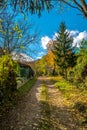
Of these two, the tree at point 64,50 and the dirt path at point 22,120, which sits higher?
the tree at point 64,50

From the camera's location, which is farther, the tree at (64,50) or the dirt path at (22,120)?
the tree at (64,50)

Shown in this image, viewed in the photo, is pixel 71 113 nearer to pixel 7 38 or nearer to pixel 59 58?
pixel 7 38

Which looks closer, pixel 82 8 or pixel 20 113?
pixel 82 8

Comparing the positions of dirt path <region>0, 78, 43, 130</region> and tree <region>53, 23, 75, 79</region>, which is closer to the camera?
dirt path <region>0, 78, 43, 130</region>

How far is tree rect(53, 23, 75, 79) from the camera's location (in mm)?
45312

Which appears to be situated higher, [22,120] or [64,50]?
[64,50]

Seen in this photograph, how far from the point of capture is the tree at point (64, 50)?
1784 inches

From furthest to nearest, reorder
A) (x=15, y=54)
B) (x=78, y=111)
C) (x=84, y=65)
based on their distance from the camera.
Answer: (x=15, y=54) < (x=84, y=65) < (x=78, y=111)

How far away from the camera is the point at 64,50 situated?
47.2 meters

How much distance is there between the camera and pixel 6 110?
38.2ft

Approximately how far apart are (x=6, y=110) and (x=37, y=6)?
513cm

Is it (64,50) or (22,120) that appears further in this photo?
(64,50)

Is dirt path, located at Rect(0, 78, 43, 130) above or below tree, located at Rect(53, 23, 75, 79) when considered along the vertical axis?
below

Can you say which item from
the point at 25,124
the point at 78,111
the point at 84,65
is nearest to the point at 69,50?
the point at 84,65
